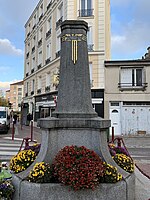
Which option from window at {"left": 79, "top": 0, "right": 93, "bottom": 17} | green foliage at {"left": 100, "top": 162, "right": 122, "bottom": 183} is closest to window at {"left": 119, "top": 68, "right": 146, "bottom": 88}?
window at {"left": 79, "top": 0, "right": 93, "bottom": 17}

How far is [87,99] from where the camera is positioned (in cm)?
507

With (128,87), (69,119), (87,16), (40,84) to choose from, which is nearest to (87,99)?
(69,119)

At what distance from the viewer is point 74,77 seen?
5.09 meters

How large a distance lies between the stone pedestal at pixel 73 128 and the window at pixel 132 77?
14.7m

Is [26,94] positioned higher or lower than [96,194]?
higher

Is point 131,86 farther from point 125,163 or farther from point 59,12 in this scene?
point 125,163

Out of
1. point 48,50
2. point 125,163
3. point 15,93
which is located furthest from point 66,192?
point 15,93

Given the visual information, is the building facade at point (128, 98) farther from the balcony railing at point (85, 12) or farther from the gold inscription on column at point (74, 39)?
the gold inscription on column at point (74, 39)

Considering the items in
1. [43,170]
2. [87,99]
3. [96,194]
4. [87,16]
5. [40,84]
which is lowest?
[96,194]

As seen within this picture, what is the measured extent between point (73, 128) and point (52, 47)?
20.9m

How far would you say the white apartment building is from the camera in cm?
1938

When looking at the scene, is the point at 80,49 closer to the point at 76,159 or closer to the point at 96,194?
the point at 76,159

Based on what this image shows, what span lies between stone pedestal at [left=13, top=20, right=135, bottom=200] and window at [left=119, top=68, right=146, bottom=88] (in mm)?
14689

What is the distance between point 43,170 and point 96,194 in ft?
3.26
